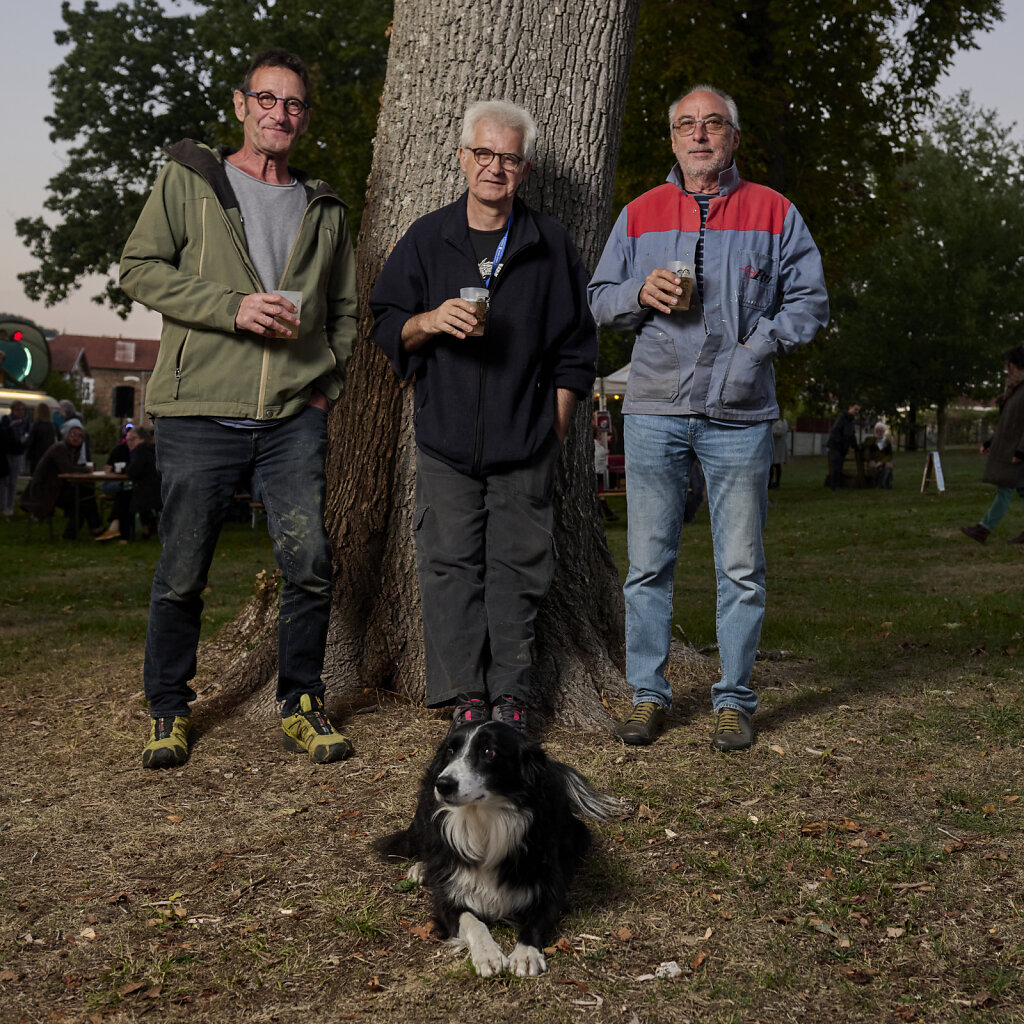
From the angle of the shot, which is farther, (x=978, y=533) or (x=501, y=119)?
(x=978, y=533)

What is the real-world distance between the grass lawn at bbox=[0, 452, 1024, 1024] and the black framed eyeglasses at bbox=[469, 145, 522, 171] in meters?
2.19

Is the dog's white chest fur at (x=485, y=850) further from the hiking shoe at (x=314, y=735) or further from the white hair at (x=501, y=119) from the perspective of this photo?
the white hair at (x=501, y=119)

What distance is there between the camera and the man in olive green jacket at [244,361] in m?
3.95

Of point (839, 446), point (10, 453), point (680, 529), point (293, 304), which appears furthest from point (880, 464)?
point (293, 304)

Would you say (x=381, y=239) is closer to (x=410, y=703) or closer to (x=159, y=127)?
(x=410, y=703)

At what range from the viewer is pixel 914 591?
9.14 metres

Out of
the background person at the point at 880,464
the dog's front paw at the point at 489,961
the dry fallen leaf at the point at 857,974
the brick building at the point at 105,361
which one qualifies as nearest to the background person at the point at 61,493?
the dog's front paw at the point at 489,961

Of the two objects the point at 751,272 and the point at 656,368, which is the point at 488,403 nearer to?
the point at 656,368

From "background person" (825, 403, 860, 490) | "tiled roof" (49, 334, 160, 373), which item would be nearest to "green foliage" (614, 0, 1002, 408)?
"background person" (825, 403, 860, 490)

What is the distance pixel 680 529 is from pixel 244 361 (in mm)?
1797

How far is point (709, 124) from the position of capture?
4172 millimetres

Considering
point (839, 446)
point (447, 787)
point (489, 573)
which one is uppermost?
point (839, 446)

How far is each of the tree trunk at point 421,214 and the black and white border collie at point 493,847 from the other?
1704mm

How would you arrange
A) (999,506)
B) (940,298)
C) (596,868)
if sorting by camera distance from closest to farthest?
(596,868), (999,506), (940,298)
